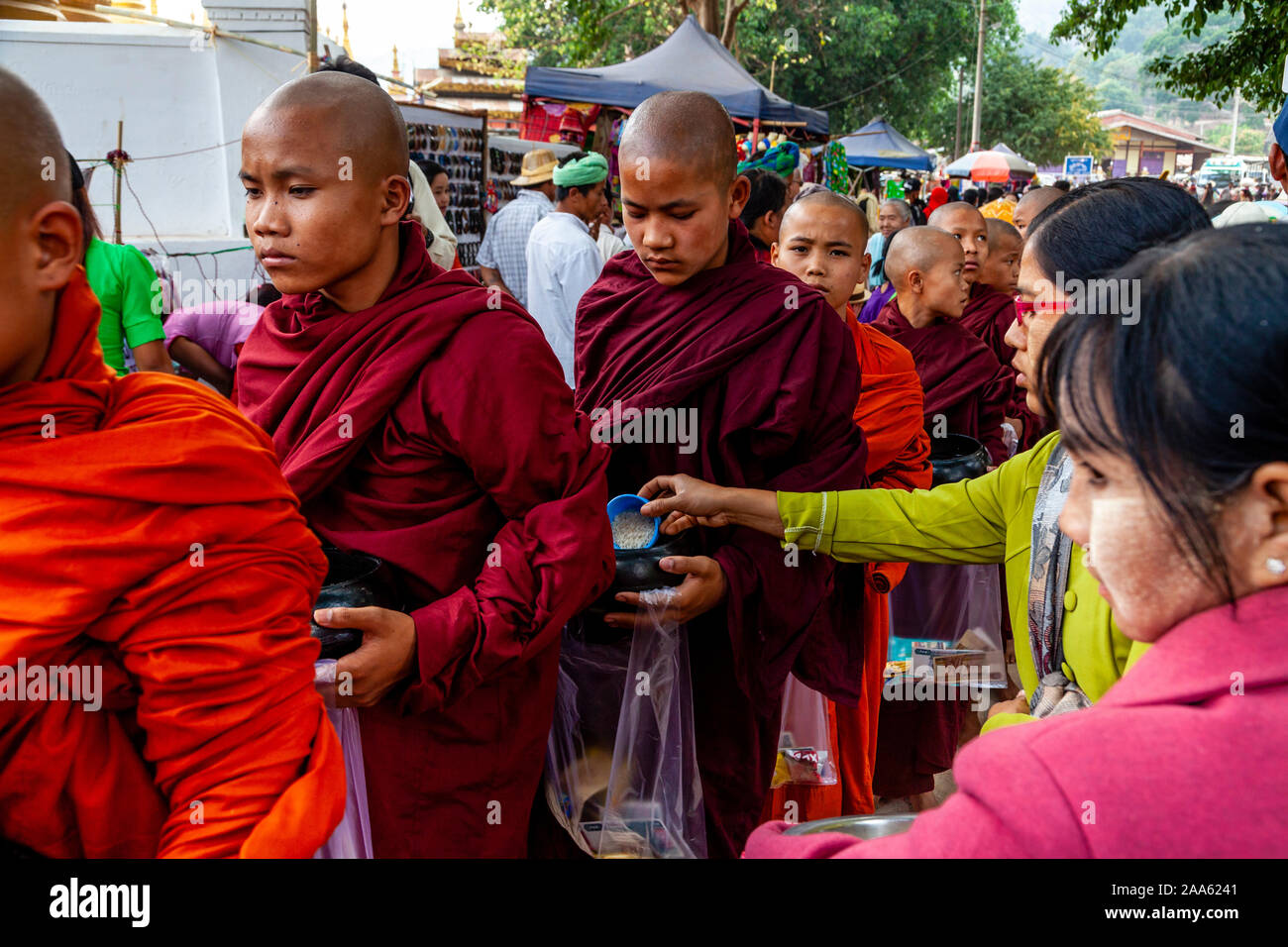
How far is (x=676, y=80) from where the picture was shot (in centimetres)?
1011

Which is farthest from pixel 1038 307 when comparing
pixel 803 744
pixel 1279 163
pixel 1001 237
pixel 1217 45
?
pixel 1217 45

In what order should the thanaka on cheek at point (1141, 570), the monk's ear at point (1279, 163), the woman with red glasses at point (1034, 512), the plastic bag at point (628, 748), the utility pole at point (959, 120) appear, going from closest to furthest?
the thanaka on cheek at point (1141, 570)
the woman with red glasses at point (1034, 512)
the plastic bag at point (628, 748)
the monk's ear at point (1279, 163)
the utility pole at point (959, 120)

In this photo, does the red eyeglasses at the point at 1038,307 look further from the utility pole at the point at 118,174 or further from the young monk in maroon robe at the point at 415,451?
the utility pole at the point at 118,174

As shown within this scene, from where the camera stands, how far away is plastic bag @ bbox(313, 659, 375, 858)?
5.78 feet

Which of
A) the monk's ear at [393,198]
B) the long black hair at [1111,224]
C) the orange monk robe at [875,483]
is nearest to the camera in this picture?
the long black hair at [1111,224]

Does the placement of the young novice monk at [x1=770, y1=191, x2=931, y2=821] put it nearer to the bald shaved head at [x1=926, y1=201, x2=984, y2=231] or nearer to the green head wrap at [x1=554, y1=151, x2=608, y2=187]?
the bald shaved head at [x1=926, y1=201, x2=984, y2=231]

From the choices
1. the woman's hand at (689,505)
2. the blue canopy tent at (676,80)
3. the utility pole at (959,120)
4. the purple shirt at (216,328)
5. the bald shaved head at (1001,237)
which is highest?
the utility pole at (959,120)

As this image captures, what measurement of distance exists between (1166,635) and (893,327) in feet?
12.1

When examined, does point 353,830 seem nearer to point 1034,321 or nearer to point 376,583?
point 376,583

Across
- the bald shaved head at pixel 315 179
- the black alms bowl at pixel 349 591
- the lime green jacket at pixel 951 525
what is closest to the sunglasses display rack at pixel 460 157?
the bald shaved head at pixel 315 179

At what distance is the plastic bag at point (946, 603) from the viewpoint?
3643 mm

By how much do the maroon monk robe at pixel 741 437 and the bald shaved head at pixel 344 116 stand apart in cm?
83

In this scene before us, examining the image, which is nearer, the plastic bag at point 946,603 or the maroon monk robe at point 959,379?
the plastic bag at point 946,603

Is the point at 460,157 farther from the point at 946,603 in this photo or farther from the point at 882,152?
the point at 882,152
